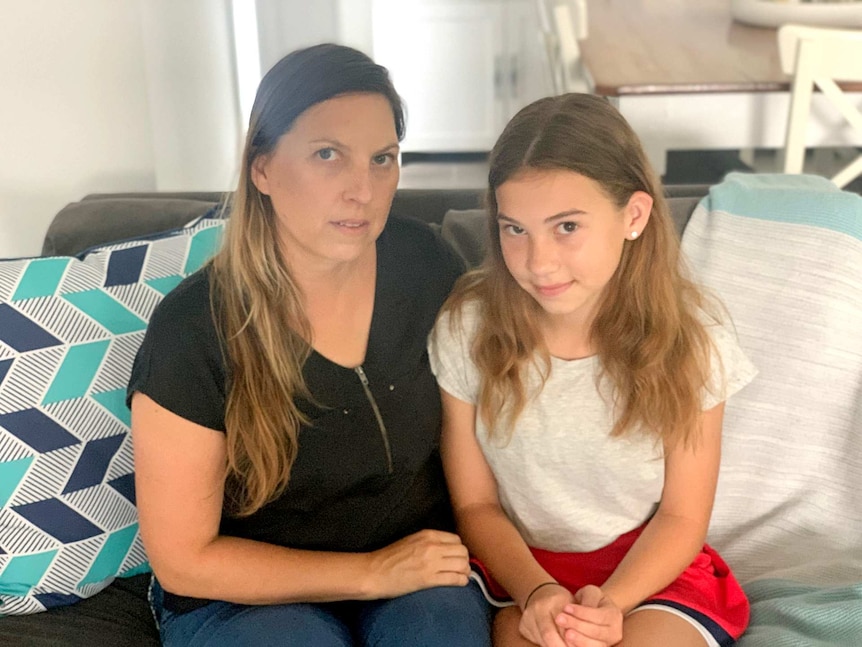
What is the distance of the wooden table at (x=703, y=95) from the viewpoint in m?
2.41

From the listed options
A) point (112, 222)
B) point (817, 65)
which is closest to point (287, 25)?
point (112, 222)

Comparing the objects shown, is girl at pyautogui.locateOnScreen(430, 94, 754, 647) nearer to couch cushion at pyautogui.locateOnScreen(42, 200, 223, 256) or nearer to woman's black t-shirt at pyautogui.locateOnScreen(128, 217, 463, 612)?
woman's black t-shirt at pyautogui.locateOnScreen(128, 217, 463, 612)

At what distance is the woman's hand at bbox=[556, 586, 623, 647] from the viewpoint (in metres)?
1.10

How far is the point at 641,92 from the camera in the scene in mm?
2373

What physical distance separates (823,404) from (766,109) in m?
1.37

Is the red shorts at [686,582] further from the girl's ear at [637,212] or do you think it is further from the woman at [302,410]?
the girl's ear at [637,212]

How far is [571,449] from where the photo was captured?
1243 millimetres

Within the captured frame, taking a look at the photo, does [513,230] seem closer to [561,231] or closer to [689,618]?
[561,231]

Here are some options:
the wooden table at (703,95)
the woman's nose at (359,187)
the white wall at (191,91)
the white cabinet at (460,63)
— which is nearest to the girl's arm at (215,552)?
the woman's nose at (359,187)

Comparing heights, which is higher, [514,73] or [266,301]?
[266,301]

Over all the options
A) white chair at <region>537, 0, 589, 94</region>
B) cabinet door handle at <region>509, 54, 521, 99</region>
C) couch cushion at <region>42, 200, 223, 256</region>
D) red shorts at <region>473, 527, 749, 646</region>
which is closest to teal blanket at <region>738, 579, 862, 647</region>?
red shorts at <region>473, 527, 749, 646</region>

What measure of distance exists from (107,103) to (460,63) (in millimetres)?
2437

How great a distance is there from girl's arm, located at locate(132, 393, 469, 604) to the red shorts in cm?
13

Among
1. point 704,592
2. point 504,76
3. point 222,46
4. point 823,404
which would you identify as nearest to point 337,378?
point 704,592
